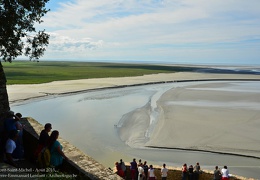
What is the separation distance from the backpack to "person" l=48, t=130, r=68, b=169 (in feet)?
0.35

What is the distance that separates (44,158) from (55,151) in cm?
33

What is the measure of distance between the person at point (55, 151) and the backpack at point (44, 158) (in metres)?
0.11

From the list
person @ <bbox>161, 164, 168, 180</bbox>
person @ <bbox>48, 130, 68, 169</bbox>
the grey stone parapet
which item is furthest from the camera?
person @ <bbox>161, 164, 168, 180</bbox>

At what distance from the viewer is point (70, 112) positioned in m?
35.9

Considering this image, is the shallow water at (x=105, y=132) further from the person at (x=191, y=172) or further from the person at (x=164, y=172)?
the person at (x=164, y=172)

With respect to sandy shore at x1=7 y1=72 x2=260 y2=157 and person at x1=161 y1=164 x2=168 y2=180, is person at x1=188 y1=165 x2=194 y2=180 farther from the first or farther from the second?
sandy shore at x1=7 y1=72 x2=260 y2=157

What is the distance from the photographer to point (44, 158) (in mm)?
7070

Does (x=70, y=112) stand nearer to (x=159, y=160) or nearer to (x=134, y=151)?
(x=134, y=151)

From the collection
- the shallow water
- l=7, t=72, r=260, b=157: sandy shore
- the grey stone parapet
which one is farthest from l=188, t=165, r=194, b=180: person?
l=7, t=72, r=260, b=157: sandy shore

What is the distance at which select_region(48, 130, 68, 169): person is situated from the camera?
7070mm

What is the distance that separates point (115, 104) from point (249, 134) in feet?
74.2

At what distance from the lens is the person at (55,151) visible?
7070 millimetres

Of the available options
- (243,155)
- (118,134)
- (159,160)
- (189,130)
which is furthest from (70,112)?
(243,155)

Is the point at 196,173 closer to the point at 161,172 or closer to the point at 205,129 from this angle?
the point at 161,172
